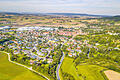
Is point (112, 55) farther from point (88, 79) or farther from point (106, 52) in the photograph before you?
point (88, 79)

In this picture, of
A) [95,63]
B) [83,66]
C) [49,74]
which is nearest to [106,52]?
[95,63]

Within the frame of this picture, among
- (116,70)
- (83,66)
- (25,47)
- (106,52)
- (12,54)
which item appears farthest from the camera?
(25,47)

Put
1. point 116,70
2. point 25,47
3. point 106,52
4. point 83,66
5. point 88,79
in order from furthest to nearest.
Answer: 1. point 25,47
2. point 106,52
3. point 83,66
4. point 116,70
5. point 88,79

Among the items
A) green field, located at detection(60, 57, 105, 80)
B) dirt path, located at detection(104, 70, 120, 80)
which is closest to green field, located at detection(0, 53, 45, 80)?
green field, located at detection(60, 57, 105, 80)

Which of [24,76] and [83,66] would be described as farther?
[83,66]

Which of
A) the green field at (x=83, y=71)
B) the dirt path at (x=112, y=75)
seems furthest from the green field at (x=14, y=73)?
the dirt path at (x=112, y=75)

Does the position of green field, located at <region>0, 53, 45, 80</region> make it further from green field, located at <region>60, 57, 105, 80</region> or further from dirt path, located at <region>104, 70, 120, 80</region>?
dirt path, located at <region>104, 70, 120, 80</region>

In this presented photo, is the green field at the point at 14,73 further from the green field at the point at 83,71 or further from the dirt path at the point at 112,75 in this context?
the dirt path at the point at 112,75
